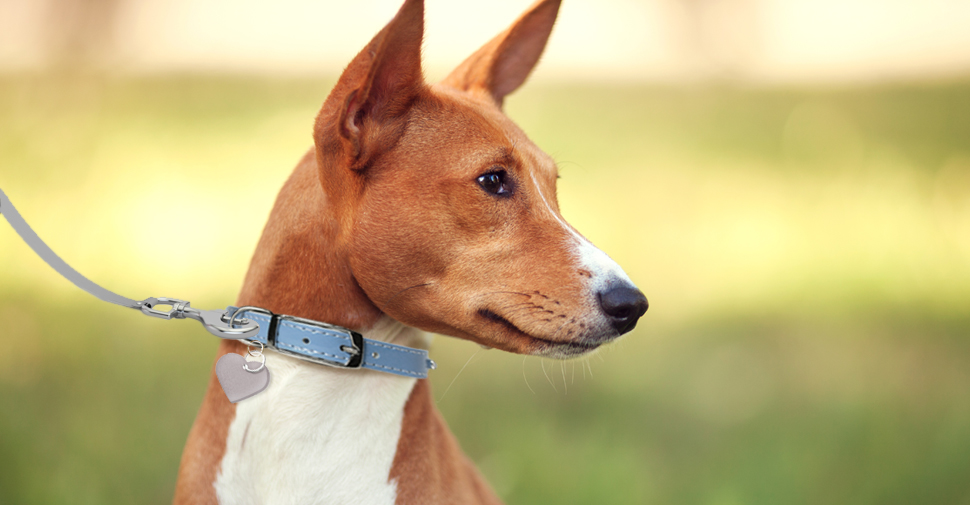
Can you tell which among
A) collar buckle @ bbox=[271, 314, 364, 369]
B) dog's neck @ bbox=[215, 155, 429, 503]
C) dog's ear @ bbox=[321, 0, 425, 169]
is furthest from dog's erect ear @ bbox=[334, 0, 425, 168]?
collar buckle @ bbox=[271, 314, 364, 369]

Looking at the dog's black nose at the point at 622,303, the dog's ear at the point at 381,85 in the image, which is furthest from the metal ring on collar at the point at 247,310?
the dog's black nose at the point at 622,303

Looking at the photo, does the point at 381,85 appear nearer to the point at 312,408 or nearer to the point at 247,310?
the point at 247,310

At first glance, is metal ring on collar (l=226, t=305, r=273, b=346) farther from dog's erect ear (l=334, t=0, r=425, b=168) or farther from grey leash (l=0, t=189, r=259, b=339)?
dog's erect ear (l=334, t=0, r=425, b=168)

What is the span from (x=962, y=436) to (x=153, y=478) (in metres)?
4.95

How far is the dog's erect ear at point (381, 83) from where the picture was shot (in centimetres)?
174

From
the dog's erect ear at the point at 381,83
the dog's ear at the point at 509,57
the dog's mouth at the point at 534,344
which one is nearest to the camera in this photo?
the dog's erect ear at the point at 381,83

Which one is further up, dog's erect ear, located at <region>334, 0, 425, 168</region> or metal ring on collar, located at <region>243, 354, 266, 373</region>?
dog's erect ear, located at <region>334, 0, 425, 168</region>

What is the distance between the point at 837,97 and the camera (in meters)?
6.08

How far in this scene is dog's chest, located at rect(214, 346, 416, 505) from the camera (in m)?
1.92

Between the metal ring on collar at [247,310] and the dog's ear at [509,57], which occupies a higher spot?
the dog's ear at [509,57]

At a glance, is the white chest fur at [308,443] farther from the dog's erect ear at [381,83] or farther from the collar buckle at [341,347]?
the dog's erect ear at [381,83]

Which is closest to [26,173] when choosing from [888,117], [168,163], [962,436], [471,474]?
[168,163]

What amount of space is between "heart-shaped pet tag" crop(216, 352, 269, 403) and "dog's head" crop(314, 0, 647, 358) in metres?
0.38

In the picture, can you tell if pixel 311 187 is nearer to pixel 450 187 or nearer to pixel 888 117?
pixel 450 187
